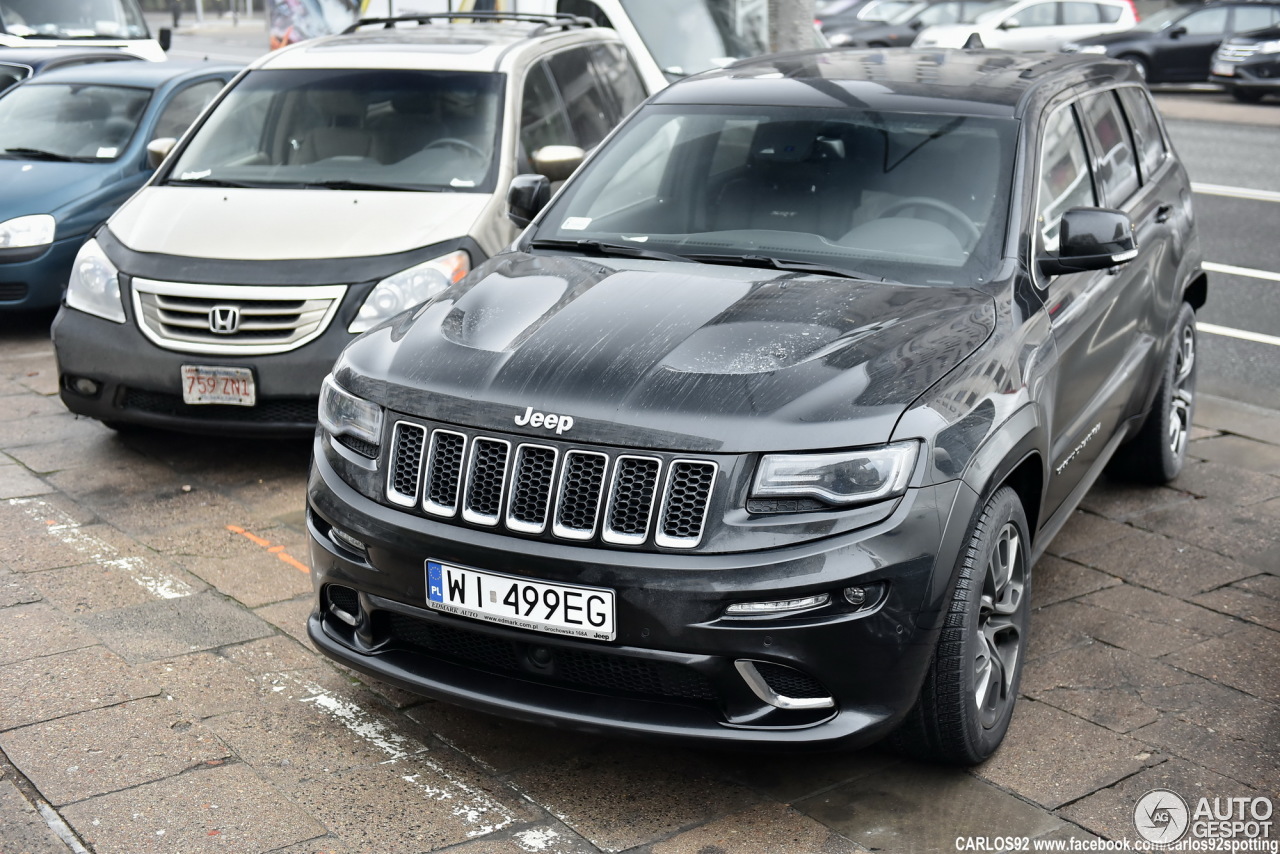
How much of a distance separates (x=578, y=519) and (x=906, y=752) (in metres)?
1.12

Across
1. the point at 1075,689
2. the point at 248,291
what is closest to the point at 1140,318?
the point at 1075,689

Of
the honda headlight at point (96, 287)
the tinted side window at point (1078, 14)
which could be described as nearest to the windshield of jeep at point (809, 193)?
the honda headlight at point (96, 287)

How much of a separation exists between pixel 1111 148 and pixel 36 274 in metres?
6.11

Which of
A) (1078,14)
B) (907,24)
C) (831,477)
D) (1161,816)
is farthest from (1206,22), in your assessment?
(831,477)

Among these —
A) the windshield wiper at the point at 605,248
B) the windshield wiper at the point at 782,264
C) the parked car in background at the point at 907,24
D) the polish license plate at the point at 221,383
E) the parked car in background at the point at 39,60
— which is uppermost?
the windshield wiper at the point at 782,264

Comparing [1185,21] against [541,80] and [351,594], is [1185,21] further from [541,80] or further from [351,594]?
[351,594]

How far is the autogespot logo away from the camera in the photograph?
3488mm

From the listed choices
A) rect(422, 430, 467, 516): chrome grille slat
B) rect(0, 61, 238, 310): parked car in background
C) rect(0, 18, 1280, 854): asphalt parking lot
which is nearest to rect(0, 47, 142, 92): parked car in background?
rect(0, 61, 238, 310): parked car in background

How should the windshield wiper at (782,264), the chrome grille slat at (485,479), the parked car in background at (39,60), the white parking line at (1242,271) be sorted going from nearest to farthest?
1. the chrome grille slat at (485,479)
2. the windshield wiper at (782,264)
3. the white parking line at (1242,271)
4. the parked car in background at (39,60)

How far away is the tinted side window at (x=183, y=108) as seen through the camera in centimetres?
939

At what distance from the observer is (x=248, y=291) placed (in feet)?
19.6

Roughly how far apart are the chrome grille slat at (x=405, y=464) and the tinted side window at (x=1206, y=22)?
24.0 meters

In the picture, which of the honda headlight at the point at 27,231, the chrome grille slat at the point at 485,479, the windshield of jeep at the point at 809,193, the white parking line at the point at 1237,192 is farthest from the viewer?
the white parking line at the point at 1237,192

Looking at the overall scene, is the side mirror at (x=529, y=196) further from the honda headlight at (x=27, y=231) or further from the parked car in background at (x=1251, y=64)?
the parked car in background at (x=1251, y=64)
